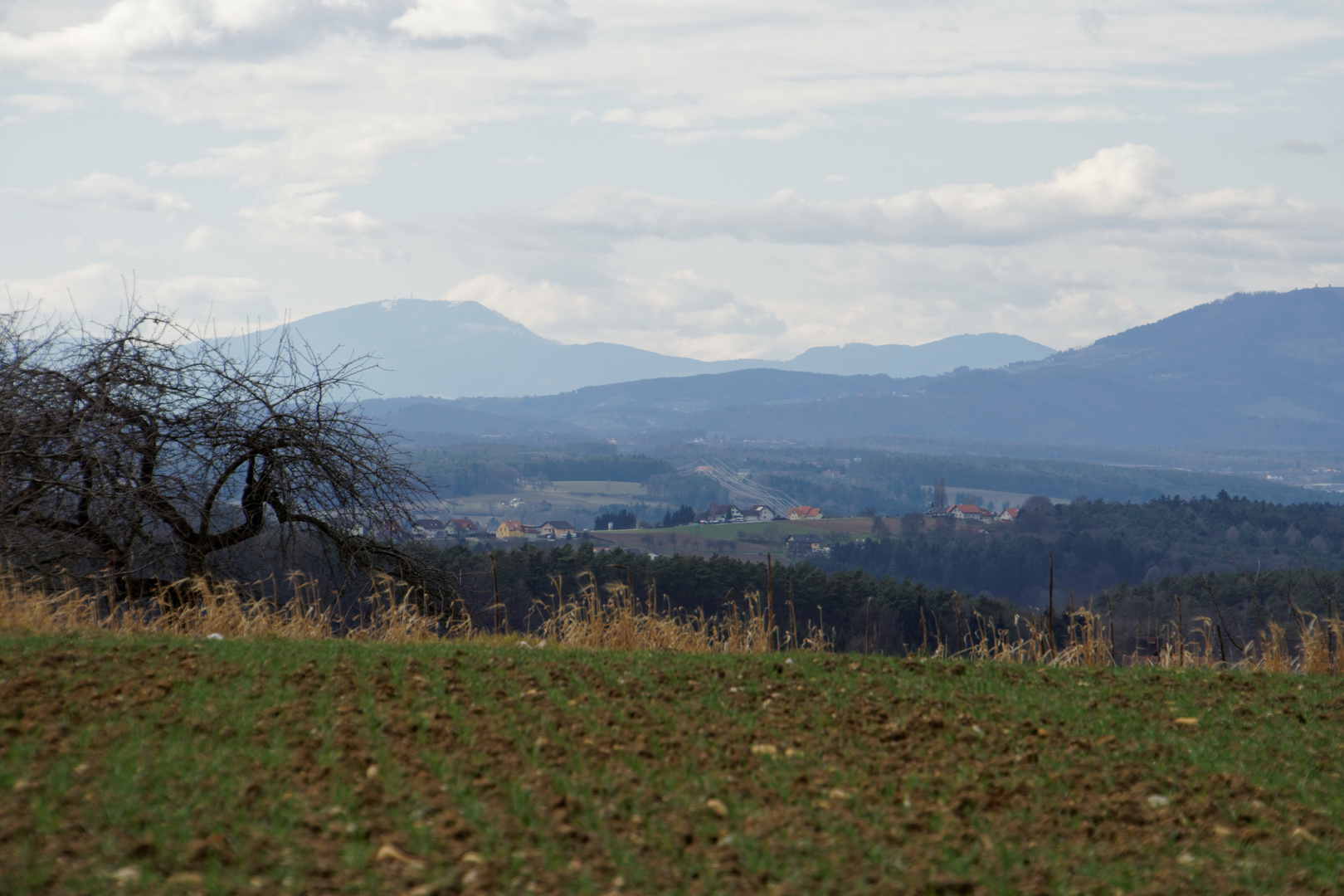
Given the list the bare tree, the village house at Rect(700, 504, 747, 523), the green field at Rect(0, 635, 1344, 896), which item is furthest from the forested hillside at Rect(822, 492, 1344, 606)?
the green field at Rect(0, 635, 1344, 896)

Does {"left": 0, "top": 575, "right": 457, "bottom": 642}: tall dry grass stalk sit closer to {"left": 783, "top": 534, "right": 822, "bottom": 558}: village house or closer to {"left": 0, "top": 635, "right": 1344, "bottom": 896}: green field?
{"left": 0, "top": 635, "right": 1344, "bottom": 896}: green field

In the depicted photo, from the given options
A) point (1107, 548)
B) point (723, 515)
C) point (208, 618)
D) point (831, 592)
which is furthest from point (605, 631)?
point (723, 515)

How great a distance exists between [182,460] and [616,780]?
9.59 meters

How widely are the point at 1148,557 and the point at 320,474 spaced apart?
358ft

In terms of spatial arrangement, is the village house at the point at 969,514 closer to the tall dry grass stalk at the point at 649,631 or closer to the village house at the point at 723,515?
the village house at the point at 723,515

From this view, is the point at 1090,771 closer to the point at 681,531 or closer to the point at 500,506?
the point at 681,531

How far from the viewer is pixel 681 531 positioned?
12581 centimetres

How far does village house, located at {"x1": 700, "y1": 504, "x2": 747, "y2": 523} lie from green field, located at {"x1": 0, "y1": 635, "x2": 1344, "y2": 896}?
136660 mm

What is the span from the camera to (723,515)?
490 feet

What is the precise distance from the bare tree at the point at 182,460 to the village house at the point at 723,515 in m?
131

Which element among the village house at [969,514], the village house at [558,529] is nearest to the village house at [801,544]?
the village house at [558,529]

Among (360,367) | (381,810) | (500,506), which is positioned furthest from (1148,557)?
(381,810)

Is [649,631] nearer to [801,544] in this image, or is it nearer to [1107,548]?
[1107,548]

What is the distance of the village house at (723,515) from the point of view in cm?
14664
